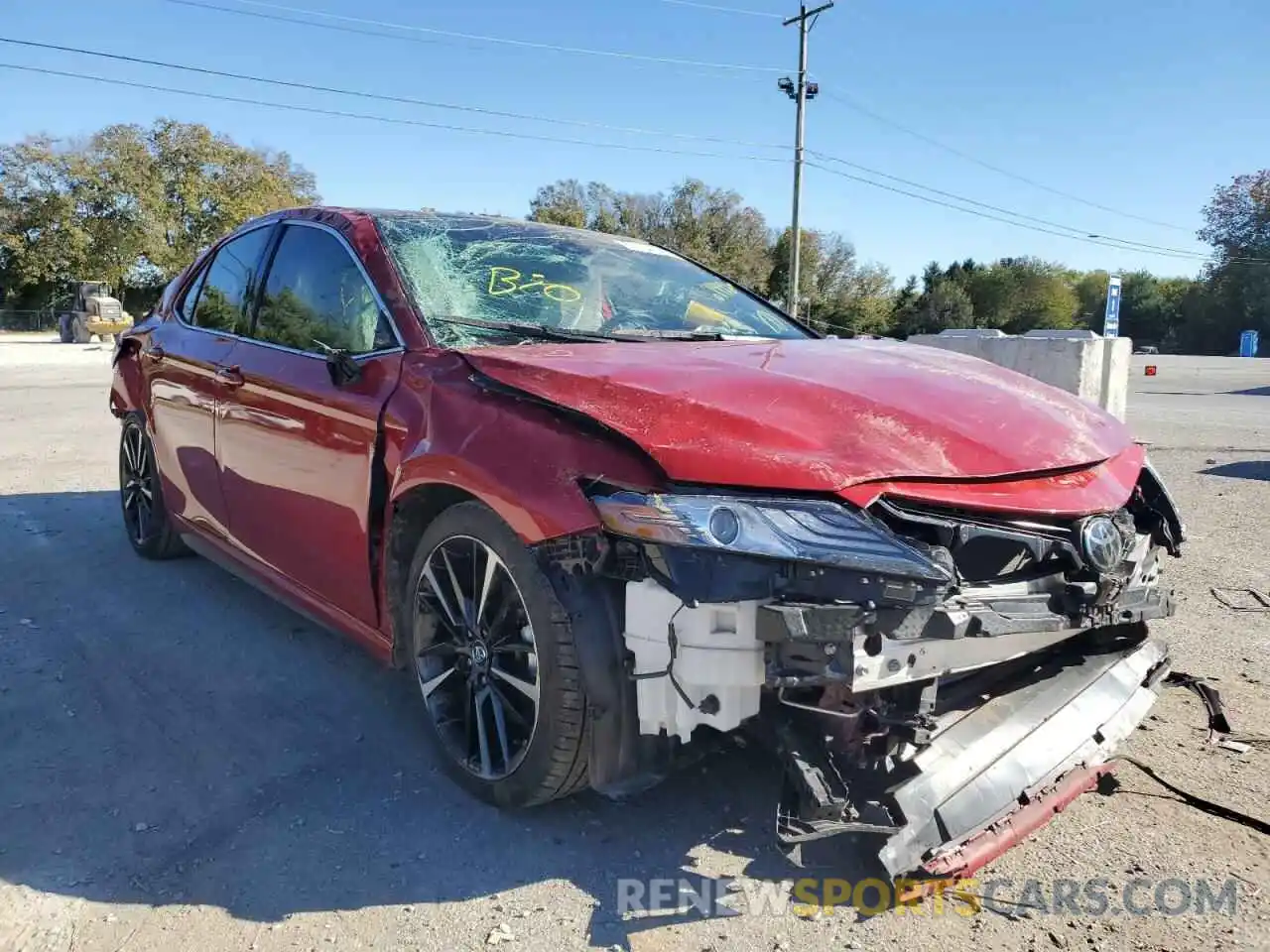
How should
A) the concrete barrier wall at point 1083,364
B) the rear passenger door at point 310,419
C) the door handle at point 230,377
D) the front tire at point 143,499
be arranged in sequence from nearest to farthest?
the rear passenger door at point 310,419 → the door handle at point 230,377 → the front tire at point 143,499 → the concrete barrier wall at point 1083,364

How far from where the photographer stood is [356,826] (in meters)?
2.72

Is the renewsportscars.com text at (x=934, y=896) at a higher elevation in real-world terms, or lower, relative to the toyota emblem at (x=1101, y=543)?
lower

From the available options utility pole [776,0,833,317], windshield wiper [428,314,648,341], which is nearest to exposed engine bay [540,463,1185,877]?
windshield wiper [428,314,648,341]

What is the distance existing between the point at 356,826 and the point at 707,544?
144 cm

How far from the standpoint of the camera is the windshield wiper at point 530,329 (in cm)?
314

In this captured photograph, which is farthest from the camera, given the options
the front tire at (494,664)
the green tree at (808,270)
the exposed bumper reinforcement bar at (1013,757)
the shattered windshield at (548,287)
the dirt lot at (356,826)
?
the green tree at (808,270)

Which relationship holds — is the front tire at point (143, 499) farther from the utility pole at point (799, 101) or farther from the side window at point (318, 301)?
the utility pole at point (799, 101)

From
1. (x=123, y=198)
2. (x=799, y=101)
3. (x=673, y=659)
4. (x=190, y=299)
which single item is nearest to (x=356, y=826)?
(x=673, y=659)

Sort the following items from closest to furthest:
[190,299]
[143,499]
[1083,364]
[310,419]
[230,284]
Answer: [310,419] → [230,284] → [190,299] → [143,499] → [1083,364]

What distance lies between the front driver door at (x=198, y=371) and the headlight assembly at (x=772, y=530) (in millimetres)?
2530

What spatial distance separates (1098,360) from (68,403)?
44.2 feet

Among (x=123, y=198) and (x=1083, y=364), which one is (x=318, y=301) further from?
(x=123, y=198)

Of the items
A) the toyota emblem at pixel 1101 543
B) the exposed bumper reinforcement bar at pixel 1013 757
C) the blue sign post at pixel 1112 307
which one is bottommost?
the exposed bumper reinforcement bar at pixel 1013 757

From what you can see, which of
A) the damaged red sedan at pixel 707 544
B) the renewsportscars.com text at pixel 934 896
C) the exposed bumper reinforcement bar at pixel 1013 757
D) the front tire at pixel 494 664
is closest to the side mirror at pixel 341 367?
the damaged red sedan at pixel 707 544
